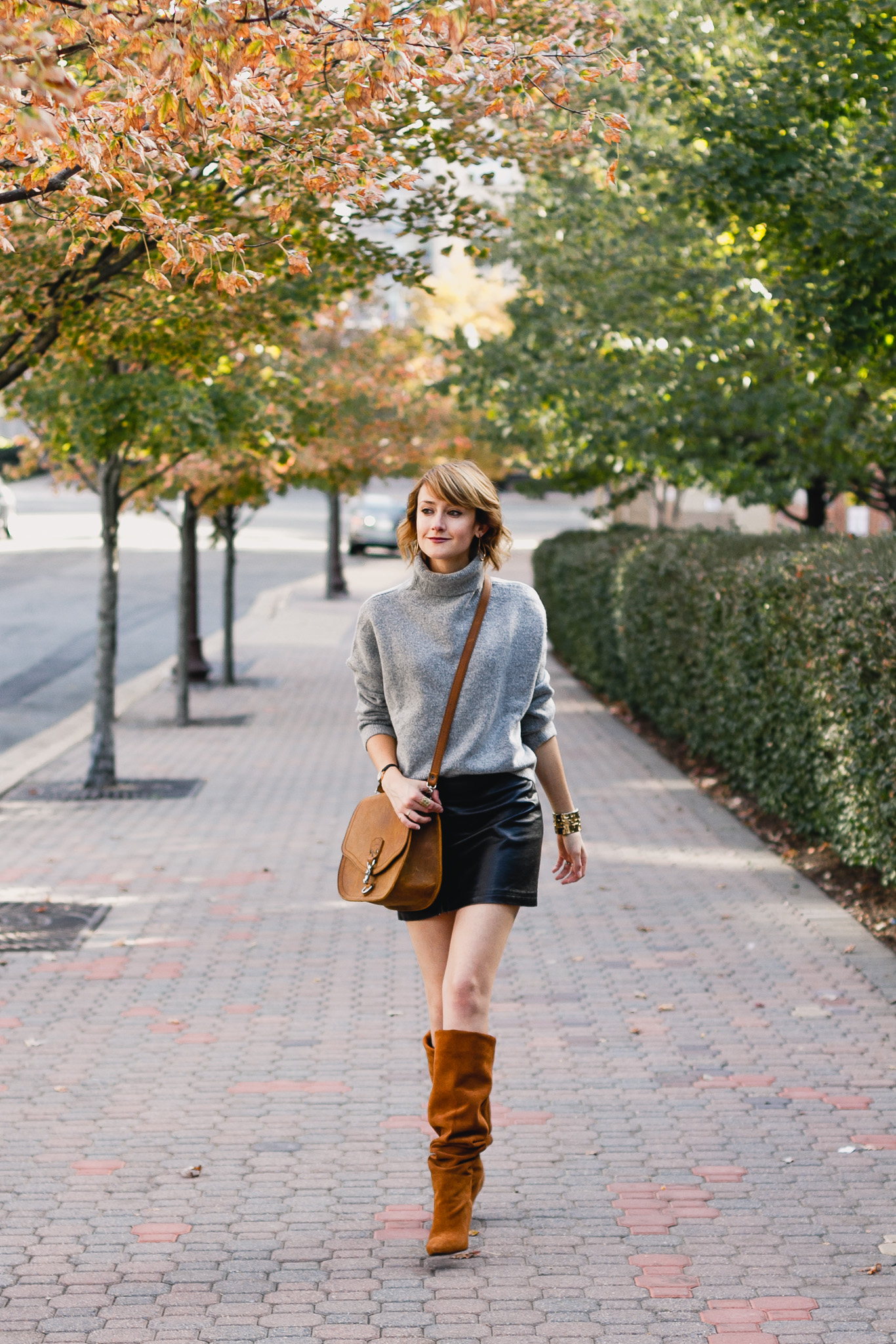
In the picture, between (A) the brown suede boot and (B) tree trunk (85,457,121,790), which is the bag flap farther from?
(B) tree trunk (85,457,121,790)

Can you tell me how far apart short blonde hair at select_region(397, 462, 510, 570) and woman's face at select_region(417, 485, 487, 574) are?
0.07ft

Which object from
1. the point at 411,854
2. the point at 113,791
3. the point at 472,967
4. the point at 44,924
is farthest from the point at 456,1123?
the point at 113,791

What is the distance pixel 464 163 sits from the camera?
25.2 feet

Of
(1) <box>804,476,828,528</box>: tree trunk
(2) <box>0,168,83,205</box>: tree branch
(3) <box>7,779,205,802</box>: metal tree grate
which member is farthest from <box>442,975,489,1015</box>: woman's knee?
(1) <box>804,476,828,528</box>: tree trunk

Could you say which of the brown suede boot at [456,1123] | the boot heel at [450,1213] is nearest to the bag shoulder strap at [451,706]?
the brown suede boot at [456,1123]

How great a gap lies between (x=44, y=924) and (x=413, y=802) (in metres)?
4.22

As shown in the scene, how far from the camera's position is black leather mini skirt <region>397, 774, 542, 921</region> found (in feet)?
12.3

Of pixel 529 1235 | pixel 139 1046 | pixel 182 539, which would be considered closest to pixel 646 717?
pixel 182 539

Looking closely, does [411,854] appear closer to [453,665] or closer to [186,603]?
[453,665]

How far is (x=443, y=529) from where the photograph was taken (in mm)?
3766

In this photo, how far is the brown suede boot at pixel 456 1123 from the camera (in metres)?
3.73

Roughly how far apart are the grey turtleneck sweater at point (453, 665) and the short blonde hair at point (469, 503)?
6 centimetres

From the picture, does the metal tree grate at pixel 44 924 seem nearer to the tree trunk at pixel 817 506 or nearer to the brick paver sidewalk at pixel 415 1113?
the brick paver sidewalk at pixel 415 1113

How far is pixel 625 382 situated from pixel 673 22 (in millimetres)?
3237
